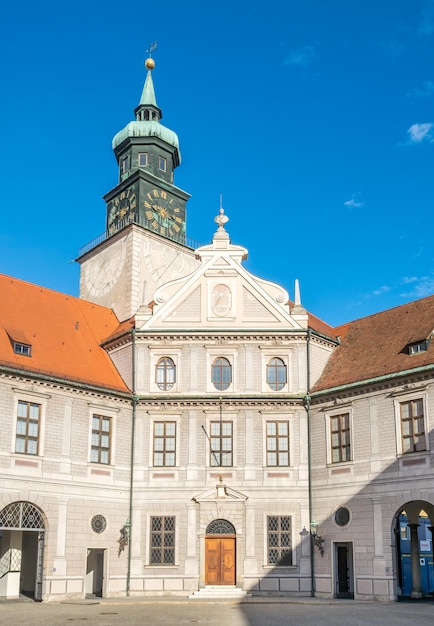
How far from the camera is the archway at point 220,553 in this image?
31.5 meters

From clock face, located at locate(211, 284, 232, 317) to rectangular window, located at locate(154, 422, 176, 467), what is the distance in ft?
18.0

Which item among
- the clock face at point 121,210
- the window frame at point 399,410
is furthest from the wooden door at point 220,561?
the clock face at point 121,210

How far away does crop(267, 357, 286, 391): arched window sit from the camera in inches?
1334

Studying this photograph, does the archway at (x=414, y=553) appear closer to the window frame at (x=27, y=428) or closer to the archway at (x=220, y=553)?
the archway at (x=220, y=553)

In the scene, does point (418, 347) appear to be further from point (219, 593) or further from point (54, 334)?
point (54, 334)

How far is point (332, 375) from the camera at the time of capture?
33719 mm

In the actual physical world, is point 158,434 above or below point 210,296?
below

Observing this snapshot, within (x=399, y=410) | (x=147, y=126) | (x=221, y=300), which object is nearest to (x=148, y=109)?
(x=147, y=126)

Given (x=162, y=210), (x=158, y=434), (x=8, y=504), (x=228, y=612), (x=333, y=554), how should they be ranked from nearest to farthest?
(x=228, y=612) → (x=8, y=504) → (x=333, y=554) → (x=158, y=434) → (x=162, y=210)

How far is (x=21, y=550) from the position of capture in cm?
3175

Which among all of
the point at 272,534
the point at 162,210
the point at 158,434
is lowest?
the point at 272,534

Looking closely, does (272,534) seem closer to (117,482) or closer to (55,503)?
(117,482)

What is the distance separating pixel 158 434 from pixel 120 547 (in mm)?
4920

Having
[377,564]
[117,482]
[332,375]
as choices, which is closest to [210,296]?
[332,375]
